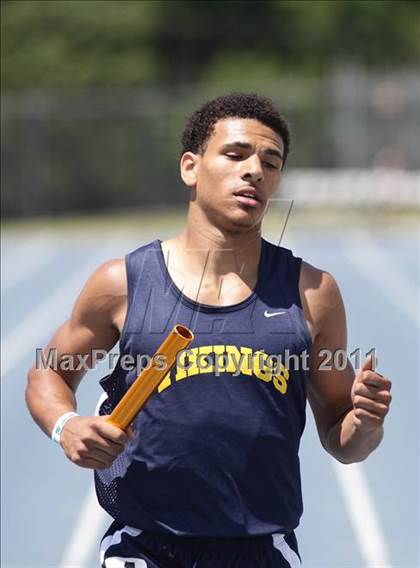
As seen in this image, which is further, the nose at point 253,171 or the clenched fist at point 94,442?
the nose at point 253,171

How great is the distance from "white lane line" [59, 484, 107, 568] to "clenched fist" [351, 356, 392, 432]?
10.8ft

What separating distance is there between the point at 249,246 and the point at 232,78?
3537 cm

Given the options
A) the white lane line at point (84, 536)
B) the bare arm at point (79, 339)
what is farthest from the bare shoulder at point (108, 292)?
the white lane line at point (84, 536)

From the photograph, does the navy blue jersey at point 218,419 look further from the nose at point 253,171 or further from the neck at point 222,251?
the nose at point 253,171

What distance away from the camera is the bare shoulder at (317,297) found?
3.05m

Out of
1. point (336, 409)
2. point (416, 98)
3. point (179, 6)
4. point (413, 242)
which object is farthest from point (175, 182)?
point (336, 409)

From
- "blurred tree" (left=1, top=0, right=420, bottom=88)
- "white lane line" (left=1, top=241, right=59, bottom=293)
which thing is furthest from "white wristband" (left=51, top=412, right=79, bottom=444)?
"blurred tree" (left=1, top=0, right=420, bottom=88)

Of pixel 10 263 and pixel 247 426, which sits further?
pixel 10 263

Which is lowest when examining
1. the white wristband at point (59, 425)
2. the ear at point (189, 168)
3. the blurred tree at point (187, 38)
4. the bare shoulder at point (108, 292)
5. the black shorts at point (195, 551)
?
the black shorts at point (195, 551)

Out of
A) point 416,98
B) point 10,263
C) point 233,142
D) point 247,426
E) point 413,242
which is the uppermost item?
point 416,98

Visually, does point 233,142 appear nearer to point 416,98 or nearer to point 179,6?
point 416,98

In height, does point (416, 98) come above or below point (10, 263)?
above

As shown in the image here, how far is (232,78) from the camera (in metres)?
37.9

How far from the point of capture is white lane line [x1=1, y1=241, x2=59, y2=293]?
1820 cm
